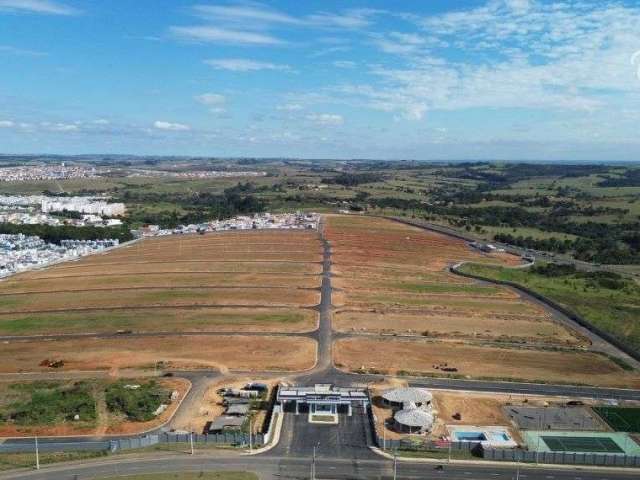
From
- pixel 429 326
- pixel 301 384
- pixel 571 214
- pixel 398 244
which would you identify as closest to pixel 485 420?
pixel 301 384

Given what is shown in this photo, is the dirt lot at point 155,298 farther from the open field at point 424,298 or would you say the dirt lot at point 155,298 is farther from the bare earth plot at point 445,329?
the bare earth plot at point 445,329

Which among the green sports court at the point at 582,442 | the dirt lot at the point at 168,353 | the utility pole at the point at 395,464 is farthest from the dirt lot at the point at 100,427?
the green sports court at the point at 582,442

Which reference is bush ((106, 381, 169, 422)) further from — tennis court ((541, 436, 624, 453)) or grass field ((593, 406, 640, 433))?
grass field ((593, 406, 640, 433))

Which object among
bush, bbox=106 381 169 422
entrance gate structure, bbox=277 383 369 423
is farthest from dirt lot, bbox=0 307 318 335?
entrance gate structure, bbox=277 383 369 423

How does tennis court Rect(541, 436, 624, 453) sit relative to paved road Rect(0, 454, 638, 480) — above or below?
below

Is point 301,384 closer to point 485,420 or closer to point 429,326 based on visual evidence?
point 485,420
